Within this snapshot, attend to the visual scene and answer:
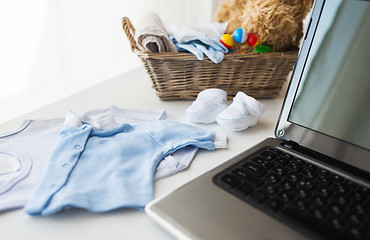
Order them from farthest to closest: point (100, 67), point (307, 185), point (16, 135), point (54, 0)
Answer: point (100, 67) → point (54, 0) → point (16, 135) → point (307, 185)

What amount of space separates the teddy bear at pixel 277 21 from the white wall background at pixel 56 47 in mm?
537

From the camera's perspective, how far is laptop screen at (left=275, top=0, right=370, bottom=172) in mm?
404

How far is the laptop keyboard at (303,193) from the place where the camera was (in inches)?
12.1

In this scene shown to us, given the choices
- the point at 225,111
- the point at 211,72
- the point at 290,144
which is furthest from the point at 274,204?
the point at 211,72

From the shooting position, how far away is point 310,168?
1.29 feet

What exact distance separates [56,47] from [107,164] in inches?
25.5

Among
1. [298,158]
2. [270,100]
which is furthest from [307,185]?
[270,100]

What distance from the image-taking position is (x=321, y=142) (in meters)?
0.44

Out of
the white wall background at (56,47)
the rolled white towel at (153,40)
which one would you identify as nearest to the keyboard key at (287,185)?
the rolled white towel at (153,40)

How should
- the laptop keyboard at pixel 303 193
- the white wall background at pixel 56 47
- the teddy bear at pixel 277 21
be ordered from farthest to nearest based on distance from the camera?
the white wall background at pixel 56 47 → the teddy bear at pixel 277 21 → the laptop keyboard at pixel 303 193

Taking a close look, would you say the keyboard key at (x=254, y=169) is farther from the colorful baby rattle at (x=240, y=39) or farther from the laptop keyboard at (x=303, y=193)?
the colorful baby rattle at (x=240, y=39)

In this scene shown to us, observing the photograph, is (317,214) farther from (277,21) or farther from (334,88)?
(277,21)

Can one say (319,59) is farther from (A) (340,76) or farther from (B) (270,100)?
(B) (270,100)

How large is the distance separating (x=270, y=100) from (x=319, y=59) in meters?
0.27
